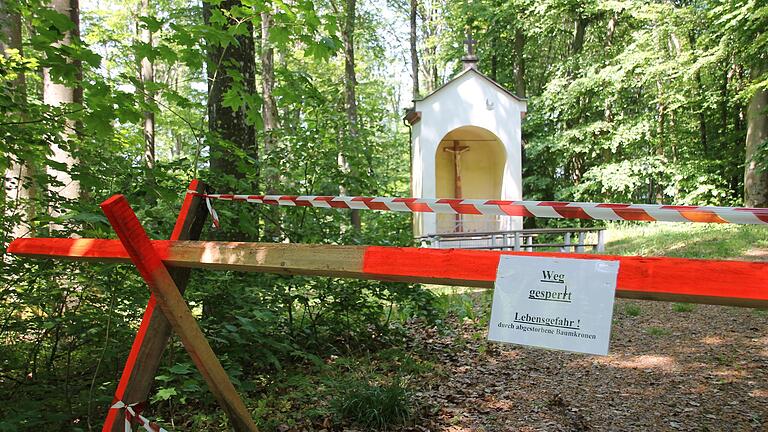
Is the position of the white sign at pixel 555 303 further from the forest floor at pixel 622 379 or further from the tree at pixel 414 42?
the tree at pixel 414 42

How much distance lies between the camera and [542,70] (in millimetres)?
22406

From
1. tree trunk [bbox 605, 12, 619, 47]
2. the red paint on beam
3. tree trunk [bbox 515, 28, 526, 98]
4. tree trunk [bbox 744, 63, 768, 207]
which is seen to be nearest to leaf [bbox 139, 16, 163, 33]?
the red paint on beam

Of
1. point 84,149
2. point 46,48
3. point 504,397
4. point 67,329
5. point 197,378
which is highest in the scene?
point 46,48

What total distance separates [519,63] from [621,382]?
1791 cm

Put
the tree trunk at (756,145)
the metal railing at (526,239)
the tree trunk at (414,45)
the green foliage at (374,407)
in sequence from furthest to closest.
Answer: the tree trunk at (414,45), the tree trunk at (756,145), the metal railing at (526,239), the green foliage at (374,407)

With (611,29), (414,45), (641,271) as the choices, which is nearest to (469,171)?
(611,29)

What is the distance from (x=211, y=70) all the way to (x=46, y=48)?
1.20m

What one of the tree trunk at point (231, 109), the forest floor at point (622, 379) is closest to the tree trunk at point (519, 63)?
the forest floor at point (622, 379)

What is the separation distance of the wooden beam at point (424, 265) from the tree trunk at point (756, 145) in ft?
43.9

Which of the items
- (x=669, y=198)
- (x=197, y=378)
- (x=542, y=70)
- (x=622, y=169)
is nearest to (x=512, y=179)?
(x=622, y=169)

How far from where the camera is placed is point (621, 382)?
4535 millimetres

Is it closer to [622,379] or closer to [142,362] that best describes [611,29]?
[622,379]

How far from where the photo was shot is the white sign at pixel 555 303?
144 centimetres

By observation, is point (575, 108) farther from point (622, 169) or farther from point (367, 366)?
point (367, 366)
